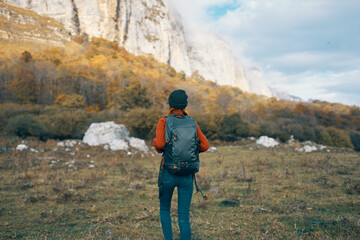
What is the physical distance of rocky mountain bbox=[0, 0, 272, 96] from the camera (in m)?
70.1

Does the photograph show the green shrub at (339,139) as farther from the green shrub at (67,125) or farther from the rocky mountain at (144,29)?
the rocky mountain at (144,29)

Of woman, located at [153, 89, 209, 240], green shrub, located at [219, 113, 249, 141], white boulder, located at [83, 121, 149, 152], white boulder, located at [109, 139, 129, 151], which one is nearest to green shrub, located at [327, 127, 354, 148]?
green shrub, located at [219, 113, 249, 141]

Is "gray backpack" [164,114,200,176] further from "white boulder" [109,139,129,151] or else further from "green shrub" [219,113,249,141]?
"green shrub" [219,113,249,141]

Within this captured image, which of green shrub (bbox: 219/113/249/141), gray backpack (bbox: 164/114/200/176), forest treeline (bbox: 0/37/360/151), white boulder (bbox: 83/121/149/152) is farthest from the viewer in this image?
green shrub (bbox: 219/113/249/141)

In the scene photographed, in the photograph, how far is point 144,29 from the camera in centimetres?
8250

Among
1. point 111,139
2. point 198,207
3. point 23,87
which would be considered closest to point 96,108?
point 23,87

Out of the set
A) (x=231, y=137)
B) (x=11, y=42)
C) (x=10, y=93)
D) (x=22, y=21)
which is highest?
(x=22, y=21)

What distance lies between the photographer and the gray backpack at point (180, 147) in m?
2.80

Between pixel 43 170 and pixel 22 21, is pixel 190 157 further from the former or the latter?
pixel 22 21

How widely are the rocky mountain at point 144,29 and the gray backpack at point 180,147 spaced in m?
75.7

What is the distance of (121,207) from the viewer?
5.96 m

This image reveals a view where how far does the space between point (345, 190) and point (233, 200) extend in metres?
3.18

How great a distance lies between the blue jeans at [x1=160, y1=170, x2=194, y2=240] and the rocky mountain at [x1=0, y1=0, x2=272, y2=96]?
75890 mm

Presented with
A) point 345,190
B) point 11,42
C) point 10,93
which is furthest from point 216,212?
point 11,42
